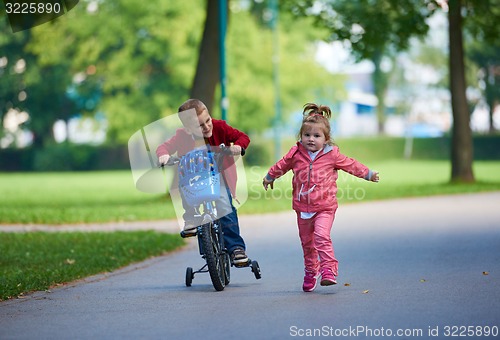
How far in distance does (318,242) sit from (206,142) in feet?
4.65

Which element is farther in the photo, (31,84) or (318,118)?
(31,84)

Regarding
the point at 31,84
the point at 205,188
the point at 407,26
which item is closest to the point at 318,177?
the point at 205,188

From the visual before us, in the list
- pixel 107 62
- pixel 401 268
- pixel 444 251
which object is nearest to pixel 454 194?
pixel 444 251

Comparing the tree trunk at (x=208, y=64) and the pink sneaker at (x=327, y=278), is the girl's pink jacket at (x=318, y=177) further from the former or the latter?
the tree trunk at (x=208, y=64)

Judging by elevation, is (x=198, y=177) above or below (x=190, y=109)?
below

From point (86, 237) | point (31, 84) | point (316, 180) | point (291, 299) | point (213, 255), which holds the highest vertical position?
point (31, 84)

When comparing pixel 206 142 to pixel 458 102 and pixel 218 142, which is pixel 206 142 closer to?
pixel 218 142

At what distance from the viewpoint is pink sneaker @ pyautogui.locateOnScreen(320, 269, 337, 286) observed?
9.12 m

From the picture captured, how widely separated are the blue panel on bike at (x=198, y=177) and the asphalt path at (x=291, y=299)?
0.87 m

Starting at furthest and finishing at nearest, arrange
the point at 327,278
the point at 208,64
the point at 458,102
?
the point at 458,102
the point at 208,64
the point at 327,278

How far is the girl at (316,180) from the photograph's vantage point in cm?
938

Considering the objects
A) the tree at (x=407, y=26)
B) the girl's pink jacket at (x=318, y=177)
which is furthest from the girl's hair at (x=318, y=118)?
the tree at (x=407, y=26)

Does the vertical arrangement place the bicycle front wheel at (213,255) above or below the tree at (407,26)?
below

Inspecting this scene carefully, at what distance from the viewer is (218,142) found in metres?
10.0
